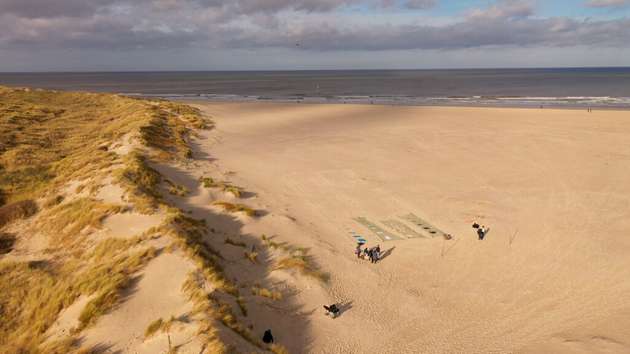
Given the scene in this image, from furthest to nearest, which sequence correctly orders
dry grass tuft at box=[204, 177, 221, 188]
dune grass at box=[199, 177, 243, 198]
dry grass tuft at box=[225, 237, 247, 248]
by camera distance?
dry grass tuft at box=[204, 177, 221, 188], dune grass at box=[199, 177, 243, 198], dry grass tuft at box=[225, 237, 247, 248]

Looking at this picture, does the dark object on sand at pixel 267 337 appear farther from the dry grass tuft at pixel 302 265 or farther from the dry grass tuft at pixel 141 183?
the dry grass tuft at pixel 141 183

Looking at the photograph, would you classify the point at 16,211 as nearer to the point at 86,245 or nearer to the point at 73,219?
the point at 73,219

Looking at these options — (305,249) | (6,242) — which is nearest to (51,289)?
(6,242)

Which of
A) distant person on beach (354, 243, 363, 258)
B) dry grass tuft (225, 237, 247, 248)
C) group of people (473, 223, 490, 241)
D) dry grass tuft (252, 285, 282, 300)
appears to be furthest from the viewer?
group of people (473, 223, 490, 241)

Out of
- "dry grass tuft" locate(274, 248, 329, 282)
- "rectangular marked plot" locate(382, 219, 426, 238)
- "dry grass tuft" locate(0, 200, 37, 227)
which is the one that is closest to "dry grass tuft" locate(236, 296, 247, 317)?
"dry grass tuft" locate(274, 248, 329, 282)

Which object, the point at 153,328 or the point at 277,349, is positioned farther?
the point at 277,349

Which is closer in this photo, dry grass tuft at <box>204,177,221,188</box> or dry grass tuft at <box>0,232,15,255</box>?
dry grass tuft at <box>0,232,15,255</box>

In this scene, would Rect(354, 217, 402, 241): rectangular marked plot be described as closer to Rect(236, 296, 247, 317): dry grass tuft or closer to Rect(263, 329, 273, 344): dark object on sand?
Rect(236, 296, 247, 317): dry grass tuft
